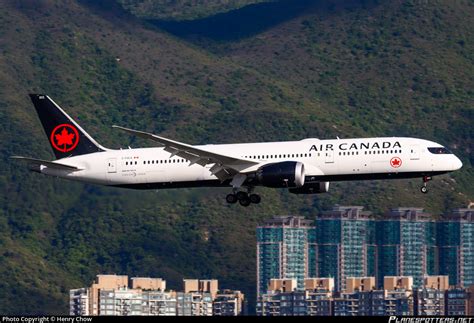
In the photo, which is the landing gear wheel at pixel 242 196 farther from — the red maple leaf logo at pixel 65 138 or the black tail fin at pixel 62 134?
the red maple leaf logo at pixel 65 138

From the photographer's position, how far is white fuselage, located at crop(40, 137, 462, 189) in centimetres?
10188

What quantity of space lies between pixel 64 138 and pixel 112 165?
17.1 ft

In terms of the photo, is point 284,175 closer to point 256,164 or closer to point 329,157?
point 329,157

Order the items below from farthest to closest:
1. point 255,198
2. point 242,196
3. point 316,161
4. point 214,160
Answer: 1. point 242,196
2. point 255,198
3. point 214,160
4. point 316,161

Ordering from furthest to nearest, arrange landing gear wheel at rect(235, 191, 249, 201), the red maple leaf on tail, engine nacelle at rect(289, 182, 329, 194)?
the red maple leaf on tail → landing gear wheel at rect(235, 191, 249, 201) → engine nacelle at rect(289, 182, 329, 194)

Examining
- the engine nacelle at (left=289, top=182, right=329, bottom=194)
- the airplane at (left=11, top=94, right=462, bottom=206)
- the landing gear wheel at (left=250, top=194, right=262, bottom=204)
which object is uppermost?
the airplane at (left=11, top=94, right=462, bottom=206)

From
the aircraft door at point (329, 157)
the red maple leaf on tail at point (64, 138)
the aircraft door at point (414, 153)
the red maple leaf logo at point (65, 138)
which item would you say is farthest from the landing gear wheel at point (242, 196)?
the red maple leaf on tail at point (64, 138)

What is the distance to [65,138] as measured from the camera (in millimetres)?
112438

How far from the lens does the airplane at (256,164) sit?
4011 inches

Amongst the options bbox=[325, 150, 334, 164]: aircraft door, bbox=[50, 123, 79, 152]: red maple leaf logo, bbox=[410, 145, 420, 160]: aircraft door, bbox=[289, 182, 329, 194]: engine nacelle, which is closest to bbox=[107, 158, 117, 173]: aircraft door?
bbox=[50, 123, 79, 152]: red maple leaf logo

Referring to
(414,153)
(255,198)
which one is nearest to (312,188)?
(255,198)

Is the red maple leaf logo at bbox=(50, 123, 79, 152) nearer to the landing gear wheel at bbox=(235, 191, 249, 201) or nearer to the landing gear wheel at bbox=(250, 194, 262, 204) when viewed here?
the landing gear wheel at bbox=(235, 191, 249, 201)

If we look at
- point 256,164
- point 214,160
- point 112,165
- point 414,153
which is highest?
point 414,153

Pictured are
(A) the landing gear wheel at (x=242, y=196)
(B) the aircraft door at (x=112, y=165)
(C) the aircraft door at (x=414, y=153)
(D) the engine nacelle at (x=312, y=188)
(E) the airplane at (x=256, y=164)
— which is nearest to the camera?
(E) the airplane at (x=256, y=164)
